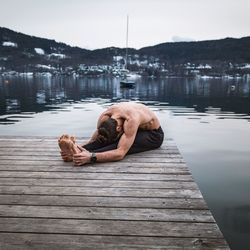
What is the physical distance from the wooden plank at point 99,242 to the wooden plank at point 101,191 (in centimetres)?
102

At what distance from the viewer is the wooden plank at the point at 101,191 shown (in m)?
3.91

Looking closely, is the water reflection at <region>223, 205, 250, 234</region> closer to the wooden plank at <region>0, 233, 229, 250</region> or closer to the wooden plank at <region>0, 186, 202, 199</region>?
the wooden plank at <region>0, 186, 202, 199</region>

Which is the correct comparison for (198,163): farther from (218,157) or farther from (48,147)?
(48,147)

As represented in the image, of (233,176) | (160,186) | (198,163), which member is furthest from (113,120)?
(198,163)

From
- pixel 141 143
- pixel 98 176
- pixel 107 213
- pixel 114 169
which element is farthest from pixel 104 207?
pixel 141 143

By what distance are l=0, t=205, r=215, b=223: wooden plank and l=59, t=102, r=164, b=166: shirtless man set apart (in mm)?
1676

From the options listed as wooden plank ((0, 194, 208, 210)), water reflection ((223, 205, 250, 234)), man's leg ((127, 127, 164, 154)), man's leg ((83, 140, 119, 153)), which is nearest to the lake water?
water reflection ((223, 205, 250, 234))

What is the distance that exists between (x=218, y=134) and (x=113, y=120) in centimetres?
1102


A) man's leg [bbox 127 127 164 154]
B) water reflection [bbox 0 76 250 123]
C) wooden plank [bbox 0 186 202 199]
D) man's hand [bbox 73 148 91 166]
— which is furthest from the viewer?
water reflection [bbox 0 76 250 123]

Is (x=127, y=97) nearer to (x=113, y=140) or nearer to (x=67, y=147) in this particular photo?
(x=113, y=140)

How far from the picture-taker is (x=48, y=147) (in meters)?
6.62

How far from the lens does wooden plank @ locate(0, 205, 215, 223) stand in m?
3.27

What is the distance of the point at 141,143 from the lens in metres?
6.02

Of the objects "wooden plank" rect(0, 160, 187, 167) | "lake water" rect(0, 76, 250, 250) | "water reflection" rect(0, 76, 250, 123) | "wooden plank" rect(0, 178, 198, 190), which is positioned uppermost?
"wooden plank" rect(0, 178, 198, 190)
